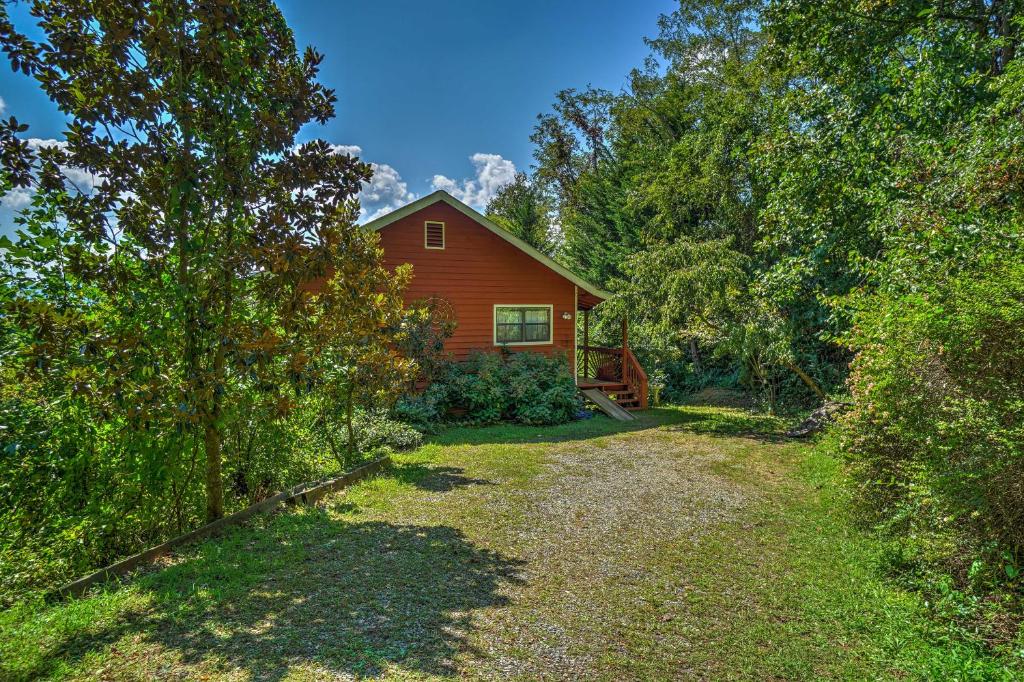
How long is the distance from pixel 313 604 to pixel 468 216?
10.1 meters

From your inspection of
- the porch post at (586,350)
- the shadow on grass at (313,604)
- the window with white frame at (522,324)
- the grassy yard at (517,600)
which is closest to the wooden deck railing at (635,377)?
the porch post at (586,350)

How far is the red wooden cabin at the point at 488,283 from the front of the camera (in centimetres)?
1160

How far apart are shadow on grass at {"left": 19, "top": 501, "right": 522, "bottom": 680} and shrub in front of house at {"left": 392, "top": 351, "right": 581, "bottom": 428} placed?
217 inches

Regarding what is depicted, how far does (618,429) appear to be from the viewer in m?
10.2

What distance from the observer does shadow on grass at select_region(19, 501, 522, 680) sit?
270 cm

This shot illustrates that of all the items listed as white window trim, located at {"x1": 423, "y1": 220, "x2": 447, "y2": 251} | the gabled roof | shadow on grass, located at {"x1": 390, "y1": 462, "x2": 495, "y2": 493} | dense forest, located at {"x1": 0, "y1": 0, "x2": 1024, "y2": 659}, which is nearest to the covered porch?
the gabled roof

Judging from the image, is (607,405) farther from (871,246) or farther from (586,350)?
(871,246)

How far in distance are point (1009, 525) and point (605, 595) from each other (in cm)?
268

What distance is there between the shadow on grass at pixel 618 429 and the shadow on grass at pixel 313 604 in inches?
179

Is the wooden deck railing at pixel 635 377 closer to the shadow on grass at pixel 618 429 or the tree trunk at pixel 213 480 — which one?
the shadow on grass at pixel 618 429

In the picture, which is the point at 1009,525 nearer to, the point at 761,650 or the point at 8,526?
the point at 761,650

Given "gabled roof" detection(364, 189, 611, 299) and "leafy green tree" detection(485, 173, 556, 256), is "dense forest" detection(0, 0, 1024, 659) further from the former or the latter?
"leafy green tree" detection(485, 173, 556, 256)

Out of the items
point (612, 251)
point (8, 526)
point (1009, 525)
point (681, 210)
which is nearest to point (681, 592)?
point (1009, 525)

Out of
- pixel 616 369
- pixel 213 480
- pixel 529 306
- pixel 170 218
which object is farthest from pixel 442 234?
pixel 213 480
